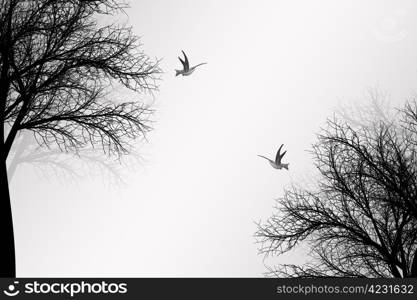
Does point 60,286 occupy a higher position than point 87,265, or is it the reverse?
point 87,265

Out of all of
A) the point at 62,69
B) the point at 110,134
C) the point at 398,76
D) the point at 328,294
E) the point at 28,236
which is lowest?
the point at 328,294

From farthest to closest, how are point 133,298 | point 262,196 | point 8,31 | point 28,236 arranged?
1. point 28,236
2. point 262,196
3. point 8,31
4. point 133,298

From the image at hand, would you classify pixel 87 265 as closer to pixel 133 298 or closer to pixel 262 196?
pixel 262 196

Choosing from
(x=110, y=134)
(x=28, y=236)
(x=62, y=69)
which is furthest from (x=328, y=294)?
(x=28, y=236)

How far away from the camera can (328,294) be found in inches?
215

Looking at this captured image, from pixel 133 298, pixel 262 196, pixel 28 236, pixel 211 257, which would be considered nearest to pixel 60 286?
pixel 133 298

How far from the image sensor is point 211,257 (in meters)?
24.9

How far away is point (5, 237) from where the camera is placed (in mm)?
4918

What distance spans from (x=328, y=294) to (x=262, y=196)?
960 inches

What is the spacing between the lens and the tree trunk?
15.8 feet

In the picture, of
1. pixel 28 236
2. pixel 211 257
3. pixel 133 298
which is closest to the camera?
pixel 133 298

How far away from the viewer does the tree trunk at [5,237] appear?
4.80m

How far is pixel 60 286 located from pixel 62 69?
3475mm

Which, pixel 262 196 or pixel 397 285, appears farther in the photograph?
pixel 262 196
